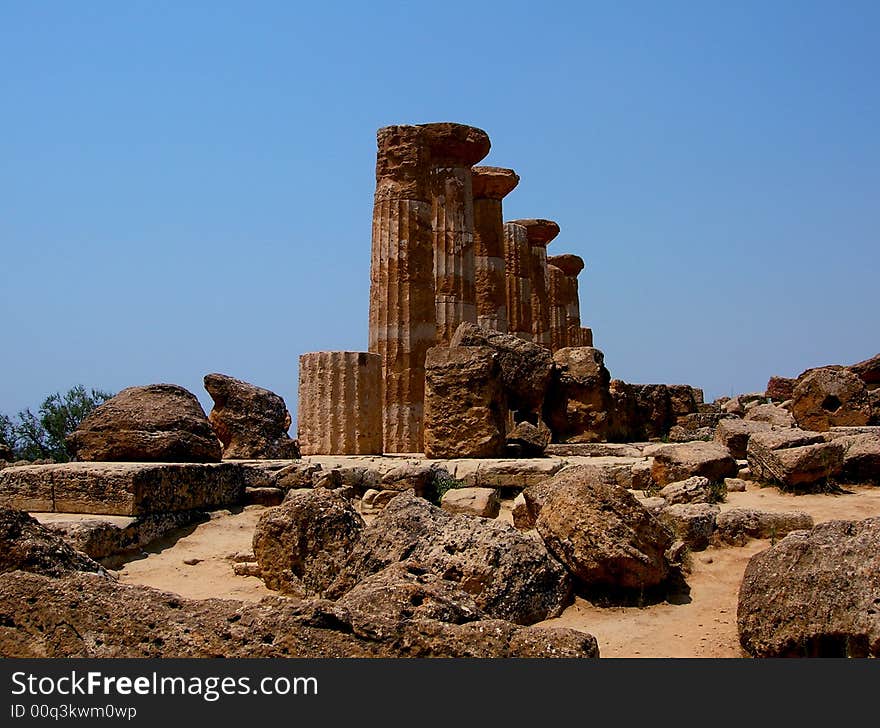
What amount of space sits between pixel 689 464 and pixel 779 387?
52.8 feet

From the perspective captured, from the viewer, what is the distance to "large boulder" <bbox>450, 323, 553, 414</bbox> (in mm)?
12602

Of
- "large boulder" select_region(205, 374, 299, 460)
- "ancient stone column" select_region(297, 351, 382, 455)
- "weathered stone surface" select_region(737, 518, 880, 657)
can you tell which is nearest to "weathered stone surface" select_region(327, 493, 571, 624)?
"weathered stone surface" select_region(737, 518, 880, 657)

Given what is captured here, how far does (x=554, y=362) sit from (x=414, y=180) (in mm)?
5036

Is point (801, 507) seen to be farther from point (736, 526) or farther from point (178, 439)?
point (178, 439)

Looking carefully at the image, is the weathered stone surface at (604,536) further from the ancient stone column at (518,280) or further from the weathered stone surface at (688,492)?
the ancient stone column at (518,280)

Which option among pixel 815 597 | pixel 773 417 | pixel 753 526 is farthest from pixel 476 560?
pixel 773 417

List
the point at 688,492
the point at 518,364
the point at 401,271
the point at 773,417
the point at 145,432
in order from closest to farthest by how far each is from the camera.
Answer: the point at 688,492 → the point at 145,432 → the point at 518,364 → the point at 773,417 → the point at 401,271

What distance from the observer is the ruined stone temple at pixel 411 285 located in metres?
13.3

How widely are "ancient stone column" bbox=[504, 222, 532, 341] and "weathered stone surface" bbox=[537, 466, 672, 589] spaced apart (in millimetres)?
17521

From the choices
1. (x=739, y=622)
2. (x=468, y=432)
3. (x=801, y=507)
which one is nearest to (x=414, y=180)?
(x=468, y=432)

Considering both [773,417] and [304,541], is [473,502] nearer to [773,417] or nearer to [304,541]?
[304,541]

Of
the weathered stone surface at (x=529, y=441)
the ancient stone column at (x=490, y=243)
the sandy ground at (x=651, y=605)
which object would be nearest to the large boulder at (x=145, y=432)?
the sandy ground at (x=651, y=605)

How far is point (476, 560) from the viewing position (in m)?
5.82

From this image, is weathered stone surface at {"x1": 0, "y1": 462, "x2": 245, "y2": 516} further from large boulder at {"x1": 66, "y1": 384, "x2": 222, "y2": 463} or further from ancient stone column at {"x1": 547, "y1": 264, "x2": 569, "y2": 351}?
ancient stone column at {"x1": 547, "y1": 264, "x2": 569, "y2": 351}
